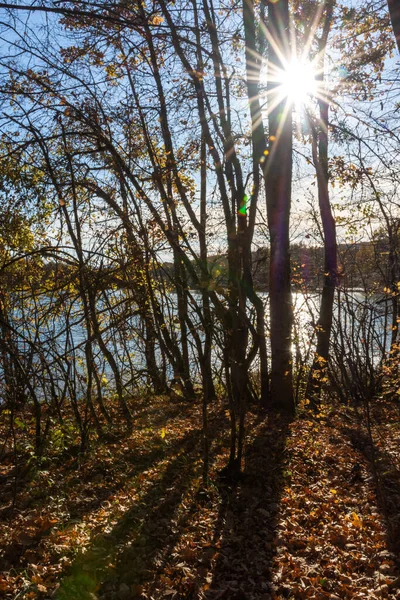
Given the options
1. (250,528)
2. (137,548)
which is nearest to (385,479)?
(250,528)

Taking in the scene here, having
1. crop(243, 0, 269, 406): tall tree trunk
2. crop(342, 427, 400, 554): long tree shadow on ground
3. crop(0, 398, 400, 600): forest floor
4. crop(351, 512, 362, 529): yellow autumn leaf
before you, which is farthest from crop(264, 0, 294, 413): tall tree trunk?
crop(351, 512, 362, 529): yellow autumn leaf

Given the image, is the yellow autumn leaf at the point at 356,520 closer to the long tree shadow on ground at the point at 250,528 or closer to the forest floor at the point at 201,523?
the forest floor at the point at 201,523

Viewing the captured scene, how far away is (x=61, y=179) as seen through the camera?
6.33 meters

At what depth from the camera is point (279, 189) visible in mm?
7395

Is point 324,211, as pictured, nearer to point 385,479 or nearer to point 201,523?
point 385,479

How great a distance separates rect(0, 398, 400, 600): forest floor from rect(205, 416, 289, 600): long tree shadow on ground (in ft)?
0.04

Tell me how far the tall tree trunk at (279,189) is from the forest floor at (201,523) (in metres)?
1.73

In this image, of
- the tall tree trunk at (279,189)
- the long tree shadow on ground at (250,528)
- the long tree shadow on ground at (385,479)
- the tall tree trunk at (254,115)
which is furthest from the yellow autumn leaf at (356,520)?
the tall tree trunk at (279,189)

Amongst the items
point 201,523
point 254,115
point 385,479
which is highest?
point 254,115

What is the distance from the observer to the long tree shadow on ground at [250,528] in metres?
3.45

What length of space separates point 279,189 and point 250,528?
5.15 m

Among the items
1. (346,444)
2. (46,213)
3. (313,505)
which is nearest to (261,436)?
(346,444)

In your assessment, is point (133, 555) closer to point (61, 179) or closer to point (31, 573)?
point (31, 573)

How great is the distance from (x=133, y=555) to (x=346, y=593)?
5.52ft
